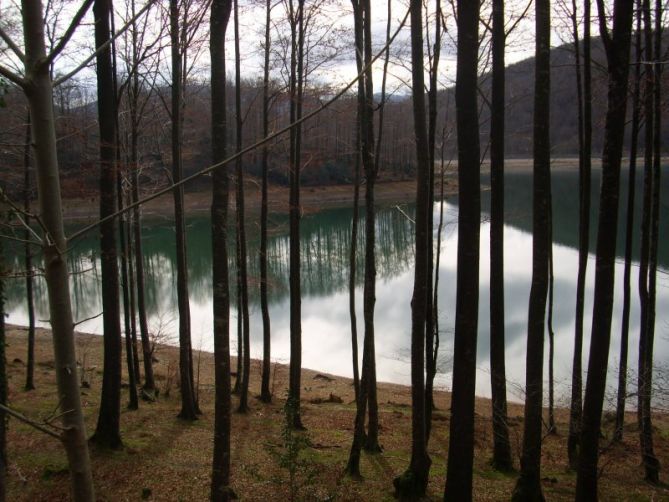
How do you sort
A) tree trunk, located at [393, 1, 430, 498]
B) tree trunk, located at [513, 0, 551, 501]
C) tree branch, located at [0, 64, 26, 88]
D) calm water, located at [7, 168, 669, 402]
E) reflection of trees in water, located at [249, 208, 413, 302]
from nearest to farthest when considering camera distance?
tree branch, located at [0, 64, 26, 88]
tree trunk, located at [513, 0, 551, 501]
tree trunk, located at [393, 1, 430, 498]
calm water, located at [7, 168, 669, 402]
reflection of trees in water, located at [249, 208, 413, 302]

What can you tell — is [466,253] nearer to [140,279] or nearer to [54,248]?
[54,248]

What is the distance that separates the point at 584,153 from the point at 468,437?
5450 mm

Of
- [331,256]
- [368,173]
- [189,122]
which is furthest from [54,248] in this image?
[331,256]

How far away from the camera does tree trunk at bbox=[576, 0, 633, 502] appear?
220 inches

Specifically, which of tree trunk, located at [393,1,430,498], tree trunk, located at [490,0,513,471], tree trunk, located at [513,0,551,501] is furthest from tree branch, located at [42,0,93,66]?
tree trunk, located at [490,0,513,471]

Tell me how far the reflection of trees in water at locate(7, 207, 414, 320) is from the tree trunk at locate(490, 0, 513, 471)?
9.85 metres

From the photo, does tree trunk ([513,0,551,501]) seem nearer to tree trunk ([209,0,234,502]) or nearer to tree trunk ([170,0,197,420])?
tree trunk ([209,0,234,502])

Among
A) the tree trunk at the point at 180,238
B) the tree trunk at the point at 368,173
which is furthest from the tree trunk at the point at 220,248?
the tree trunk at the point at 180,238

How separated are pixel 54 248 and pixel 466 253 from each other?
4.60m

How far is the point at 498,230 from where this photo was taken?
7.91 m

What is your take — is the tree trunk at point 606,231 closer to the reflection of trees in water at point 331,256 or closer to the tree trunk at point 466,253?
the tree trunk at point 466,253

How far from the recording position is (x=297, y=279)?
37.2 feet

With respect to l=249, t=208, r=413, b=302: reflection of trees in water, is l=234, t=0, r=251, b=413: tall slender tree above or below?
above

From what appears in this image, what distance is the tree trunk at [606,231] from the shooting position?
5578mm
